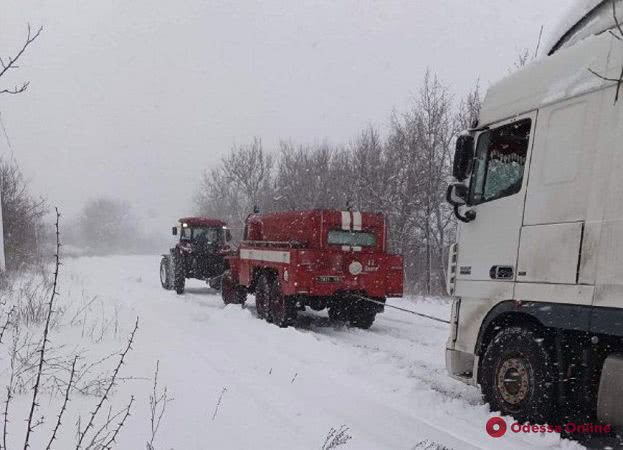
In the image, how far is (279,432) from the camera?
3816 mm

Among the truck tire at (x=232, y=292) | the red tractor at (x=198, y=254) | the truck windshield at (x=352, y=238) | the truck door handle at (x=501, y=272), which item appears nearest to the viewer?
the truck door handle at (x=501, y=272)

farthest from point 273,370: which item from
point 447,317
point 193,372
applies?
point 447,317

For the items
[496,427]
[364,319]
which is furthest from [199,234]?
[496,427]

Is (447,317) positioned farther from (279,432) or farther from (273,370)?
(279,432)

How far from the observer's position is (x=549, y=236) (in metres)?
4.11

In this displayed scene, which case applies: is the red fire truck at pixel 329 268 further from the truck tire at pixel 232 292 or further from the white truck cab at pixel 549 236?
the white truck cab at pixel 549 236

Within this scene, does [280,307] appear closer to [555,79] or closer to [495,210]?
[495,210]

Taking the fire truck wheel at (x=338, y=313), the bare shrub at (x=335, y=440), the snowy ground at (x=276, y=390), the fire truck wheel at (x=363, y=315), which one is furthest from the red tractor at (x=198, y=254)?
the bare shrub at (x=335, y=440)

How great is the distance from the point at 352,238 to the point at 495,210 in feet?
16.8

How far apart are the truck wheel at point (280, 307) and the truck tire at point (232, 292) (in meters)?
2.66

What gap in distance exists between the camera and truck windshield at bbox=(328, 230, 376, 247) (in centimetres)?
968

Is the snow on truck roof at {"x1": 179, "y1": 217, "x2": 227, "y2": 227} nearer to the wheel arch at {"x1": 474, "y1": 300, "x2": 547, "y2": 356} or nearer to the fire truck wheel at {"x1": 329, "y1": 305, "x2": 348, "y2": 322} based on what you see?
the fire truck wheel at {"x1": 329, "y1": 305, "x2": 348, "y2": 322}

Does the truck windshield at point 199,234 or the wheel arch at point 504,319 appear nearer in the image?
the wheel arch at point 504,319
